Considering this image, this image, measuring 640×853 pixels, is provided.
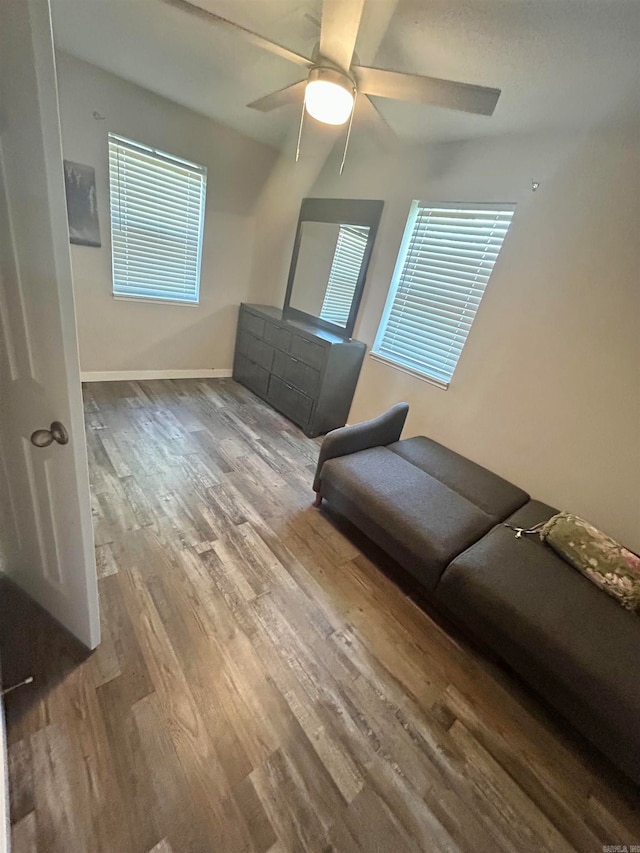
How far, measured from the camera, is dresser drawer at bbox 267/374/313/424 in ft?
10.4

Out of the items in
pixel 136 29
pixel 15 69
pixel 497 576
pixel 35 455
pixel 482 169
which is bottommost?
pixel 497 576

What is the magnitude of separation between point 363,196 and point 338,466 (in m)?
2.44

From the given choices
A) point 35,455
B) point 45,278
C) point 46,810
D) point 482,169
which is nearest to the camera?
point 45,278

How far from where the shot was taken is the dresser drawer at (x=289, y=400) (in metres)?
3.17

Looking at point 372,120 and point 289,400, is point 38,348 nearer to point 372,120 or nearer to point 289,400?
point 289,400

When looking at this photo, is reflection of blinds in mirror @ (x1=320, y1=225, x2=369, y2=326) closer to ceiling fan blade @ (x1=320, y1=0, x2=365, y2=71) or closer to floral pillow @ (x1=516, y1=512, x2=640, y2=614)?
ceiling fan blade @ (x1=320, y1=0, x2=365, y2=71)

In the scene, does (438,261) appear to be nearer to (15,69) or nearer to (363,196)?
(363,196)

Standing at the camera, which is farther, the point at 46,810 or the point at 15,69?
the point at 46,810

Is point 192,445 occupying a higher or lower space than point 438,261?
lower

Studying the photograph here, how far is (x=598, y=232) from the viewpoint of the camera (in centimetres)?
187

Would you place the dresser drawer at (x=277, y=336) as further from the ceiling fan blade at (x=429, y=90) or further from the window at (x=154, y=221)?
the ceiling fan blade at (x=429, y=90)

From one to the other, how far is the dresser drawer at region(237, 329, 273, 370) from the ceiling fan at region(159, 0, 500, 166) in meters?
2.05

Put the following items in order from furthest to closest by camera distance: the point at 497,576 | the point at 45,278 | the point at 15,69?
the point at 497,576
the point at 45,278
the point at 15,69

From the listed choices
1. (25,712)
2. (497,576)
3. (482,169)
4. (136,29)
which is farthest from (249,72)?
(25,712)
